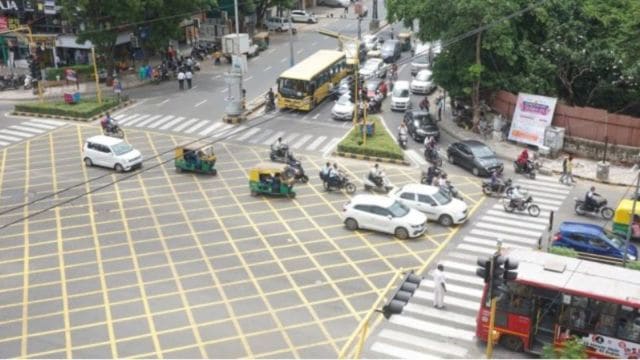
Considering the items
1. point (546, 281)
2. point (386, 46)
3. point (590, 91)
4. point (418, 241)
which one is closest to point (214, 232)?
point (418, 241)

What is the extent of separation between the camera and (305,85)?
46.5 metres

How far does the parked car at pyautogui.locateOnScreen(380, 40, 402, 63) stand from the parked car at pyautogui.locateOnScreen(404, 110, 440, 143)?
1784cm

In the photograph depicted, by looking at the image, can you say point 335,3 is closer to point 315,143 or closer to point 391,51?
point 391,51

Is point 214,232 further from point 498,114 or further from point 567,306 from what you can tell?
point 498,114

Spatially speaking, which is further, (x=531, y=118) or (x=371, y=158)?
(x=531, y=118)

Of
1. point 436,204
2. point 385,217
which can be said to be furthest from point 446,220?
point 385,217

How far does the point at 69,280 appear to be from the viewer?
85.5ft

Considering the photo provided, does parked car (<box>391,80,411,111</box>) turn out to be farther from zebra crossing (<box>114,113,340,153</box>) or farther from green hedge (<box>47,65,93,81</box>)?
green hedge (<box>47,65,93,81</box>)

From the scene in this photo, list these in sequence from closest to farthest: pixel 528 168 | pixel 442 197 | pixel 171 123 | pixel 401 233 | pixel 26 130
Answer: pixel 401 233 → pixel 442 197 → pixel 528 168 → pixel 26 130 → pixel 171 123

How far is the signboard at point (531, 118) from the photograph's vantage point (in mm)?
40312

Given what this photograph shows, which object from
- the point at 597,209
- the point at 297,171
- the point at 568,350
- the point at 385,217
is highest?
the point at 568,350

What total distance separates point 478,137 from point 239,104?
573 inches

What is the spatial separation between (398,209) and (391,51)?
34.3 metres

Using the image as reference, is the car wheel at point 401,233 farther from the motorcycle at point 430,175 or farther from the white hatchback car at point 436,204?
the motorcycle at point 430,175
